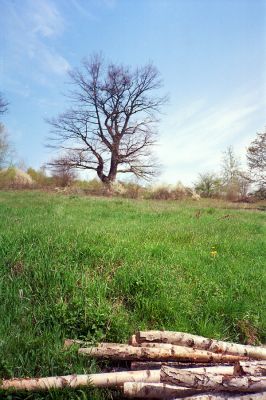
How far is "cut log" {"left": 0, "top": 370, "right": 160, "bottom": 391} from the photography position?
118 inches

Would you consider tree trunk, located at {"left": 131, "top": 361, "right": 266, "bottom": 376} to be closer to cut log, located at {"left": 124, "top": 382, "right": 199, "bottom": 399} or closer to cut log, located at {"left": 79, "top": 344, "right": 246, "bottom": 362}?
cut log, located at {"left": 79, "top": 344, "right": 246, "bottom": 362}

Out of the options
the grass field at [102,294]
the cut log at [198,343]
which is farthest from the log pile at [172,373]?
the grass field at [102,294]

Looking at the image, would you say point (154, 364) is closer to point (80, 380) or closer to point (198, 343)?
point (198, 343)

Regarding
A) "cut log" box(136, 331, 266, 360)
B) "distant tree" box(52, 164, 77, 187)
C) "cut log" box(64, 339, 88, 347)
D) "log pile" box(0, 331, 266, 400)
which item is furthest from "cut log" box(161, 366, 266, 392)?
"distant tree" box(52, 164, 77, 187)

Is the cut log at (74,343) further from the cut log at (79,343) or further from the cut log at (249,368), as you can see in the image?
the cut log at (249,368)

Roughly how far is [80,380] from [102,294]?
1485mm

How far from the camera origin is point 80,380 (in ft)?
9.95

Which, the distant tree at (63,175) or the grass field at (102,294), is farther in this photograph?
the distant tree at (63,175)

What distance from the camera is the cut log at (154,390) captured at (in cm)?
290

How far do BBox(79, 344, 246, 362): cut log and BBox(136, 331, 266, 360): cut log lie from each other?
9 centimetres

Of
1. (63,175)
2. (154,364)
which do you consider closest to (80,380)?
(154,364)

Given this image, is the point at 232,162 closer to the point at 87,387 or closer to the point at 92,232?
the point at 92,232

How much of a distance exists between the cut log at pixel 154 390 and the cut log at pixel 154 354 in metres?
0.40

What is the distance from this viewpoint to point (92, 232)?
6734 mm
